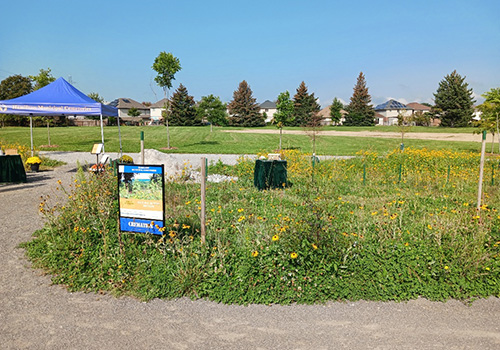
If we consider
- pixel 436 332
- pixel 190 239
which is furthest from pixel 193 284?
pixel 436 332

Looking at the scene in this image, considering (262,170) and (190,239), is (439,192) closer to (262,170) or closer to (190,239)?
(262,170)

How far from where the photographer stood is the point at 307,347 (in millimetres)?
3311

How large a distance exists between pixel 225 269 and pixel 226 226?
155 cm

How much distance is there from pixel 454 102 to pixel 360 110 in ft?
52.4

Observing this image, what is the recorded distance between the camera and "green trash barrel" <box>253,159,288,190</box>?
9391mm

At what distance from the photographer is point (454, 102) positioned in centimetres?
6119

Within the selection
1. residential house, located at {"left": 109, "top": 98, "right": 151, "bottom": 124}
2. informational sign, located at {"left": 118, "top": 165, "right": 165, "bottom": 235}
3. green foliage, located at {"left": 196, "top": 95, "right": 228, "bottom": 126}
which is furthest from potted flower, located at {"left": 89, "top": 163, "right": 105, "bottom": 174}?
residential house, located at {"left": 109, "top": 98, "right": 151, "bottom": 124}

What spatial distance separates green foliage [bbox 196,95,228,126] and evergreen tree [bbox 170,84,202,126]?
14.5 metres

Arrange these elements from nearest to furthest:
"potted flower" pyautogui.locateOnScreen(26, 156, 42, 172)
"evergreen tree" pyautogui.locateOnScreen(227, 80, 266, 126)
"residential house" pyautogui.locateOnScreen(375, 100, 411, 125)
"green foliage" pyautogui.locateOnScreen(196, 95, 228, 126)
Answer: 1. "potted flower" pyautogui.locateOnScreen(26, 156, 42, 172)
2. "green foliage" pyautogui.locateOnScreen(196, 95, 228, 126)
3. "evergreen tree" pyautogui.locateOnScreen(227, 80, 266, 126)
4. "residential house" pyautogui.locateOnScreen(375, 100, 411, 125)

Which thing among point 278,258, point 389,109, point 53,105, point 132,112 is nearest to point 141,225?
point 278,258

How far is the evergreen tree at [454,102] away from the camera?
60625 millimetres

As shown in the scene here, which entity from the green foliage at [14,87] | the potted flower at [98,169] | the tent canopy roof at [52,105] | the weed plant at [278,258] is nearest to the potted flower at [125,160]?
the tent canopy roof at [52,105]

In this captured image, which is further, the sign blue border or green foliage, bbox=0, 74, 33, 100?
green foliage, bbox=0, 74, 33, 100

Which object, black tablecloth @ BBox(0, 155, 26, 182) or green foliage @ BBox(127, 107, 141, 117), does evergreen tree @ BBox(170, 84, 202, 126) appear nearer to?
green foliage @ BBox(127, 107, 141, 117)
